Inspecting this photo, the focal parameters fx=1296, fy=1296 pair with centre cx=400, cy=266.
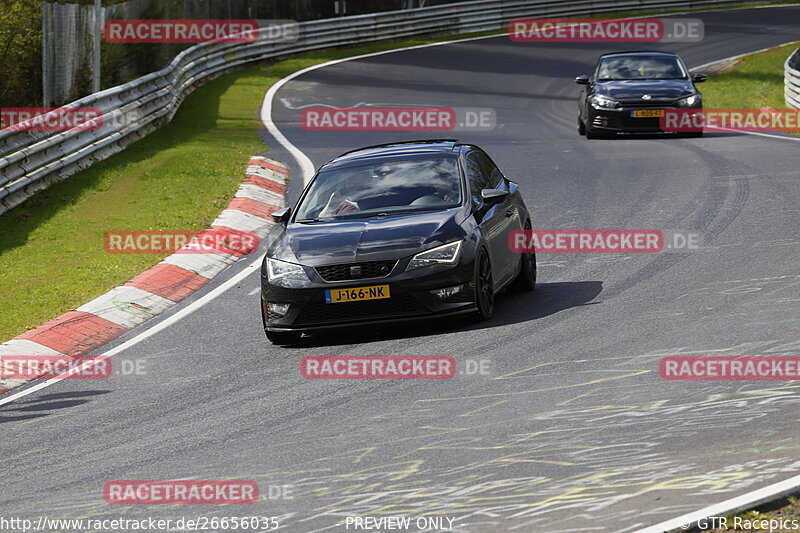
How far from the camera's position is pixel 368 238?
10.5 metres

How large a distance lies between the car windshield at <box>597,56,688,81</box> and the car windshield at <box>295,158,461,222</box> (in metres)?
13.0

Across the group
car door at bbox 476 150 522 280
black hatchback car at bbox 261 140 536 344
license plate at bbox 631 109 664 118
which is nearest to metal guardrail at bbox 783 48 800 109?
license plate at bbox 631 109 664 118

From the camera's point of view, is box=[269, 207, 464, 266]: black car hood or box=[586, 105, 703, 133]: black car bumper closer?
box=[269, 207, 464, 266]: black car hood

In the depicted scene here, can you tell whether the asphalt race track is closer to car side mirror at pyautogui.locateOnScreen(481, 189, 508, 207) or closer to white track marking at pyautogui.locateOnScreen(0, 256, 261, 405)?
white track marking at pyautogui.locateOnScreen(0, 256, 261, 405)

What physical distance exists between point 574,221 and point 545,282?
274 centimetres

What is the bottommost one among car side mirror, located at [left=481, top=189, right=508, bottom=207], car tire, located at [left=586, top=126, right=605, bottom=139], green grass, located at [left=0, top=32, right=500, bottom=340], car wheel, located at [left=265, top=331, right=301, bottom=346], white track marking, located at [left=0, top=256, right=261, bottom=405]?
green grass, located at [left=0, top=32, right=500, bottom=340]

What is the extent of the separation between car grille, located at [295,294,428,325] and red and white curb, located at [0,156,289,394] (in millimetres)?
2267

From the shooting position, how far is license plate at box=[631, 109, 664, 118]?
22.9 meters

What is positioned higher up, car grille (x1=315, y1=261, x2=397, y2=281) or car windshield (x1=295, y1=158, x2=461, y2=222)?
car windshield (x1=295, y1=158, x2=461, y2=222)

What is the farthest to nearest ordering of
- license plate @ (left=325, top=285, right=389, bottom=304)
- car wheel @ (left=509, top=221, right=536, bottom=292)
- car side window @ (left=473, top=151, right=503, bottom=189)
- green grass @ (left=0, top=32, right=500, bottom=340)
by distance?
1. green grass @ (left=0, top=32, right=500, bottom=340)
2. car side window @ (left=473, top=151, right=503, bottom=189)
3. car wheel @ (left=509, top=221, right=536, bottom=292)
4. license plate @ (left=325, top=285, right=389, bottom=304)

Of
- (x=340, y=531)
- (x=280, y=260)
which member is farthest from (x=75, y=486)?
(x=280, y=260)

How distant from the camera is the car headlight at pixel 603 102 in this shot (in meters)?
22.9

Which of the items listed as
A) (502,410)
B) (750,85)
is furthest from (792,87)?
(502,410)

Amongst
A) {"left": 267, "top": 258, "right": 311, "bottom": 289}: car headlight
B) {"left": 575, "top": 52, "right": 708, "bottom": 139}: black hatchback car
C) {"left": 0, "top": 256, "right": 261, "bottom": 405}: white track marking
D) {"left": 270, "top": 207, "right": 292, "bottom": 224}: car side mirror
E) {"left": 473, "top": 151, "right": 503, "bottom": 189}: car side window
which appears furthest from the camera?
{"left": 575, "top": 52, "right": 708, "bottom": 139}: black hatchback car
